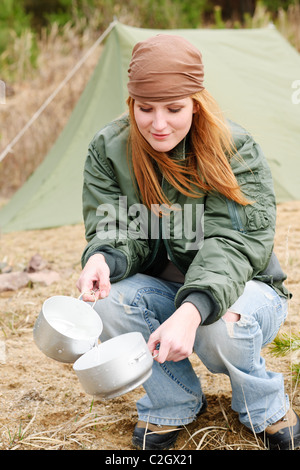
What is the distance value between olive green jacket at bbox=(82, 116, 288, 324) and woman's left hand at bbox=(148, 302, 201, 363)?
0.17ft

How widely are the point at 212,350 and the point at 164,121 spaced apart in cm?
57

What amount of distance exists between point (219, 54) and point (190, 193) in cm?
276

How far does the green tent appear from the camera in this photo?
3.91m

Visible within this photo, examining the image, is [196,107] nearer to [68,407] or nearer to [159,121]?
[159,121]

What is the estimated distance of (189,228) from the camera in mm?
1586

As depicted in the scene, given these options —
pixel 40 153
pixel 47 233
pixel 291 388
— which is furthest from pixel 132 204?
pixel 40 153

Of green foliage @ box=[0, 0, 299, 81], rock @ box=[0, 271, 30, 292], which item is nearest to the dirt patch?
rock @ box=[0, 271, 30, 292]

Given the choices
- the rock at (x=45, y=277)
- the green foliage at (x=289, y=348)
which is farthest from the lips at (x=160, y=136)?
the rock at (x=45, y=277)

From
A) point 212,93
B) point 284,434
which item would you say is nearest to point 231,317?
point 284,434

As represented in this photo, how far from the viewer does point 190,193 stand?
1583 mm

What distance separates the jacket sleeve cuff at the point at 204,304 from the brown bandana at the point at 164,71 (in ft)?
1.59

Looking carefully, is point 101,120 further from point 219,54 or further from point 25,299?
point 25,299

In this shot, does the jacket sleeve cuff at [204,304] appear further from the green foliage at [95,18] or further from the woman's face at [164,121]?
the green foliage at [95,18]

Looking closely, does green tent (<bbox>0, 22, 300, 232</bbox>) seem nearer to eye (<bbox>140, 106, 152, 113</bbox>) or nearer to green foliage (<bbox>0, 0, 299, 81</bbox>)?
eye (<bbox>140, 106, 152, 113</bbox>)
